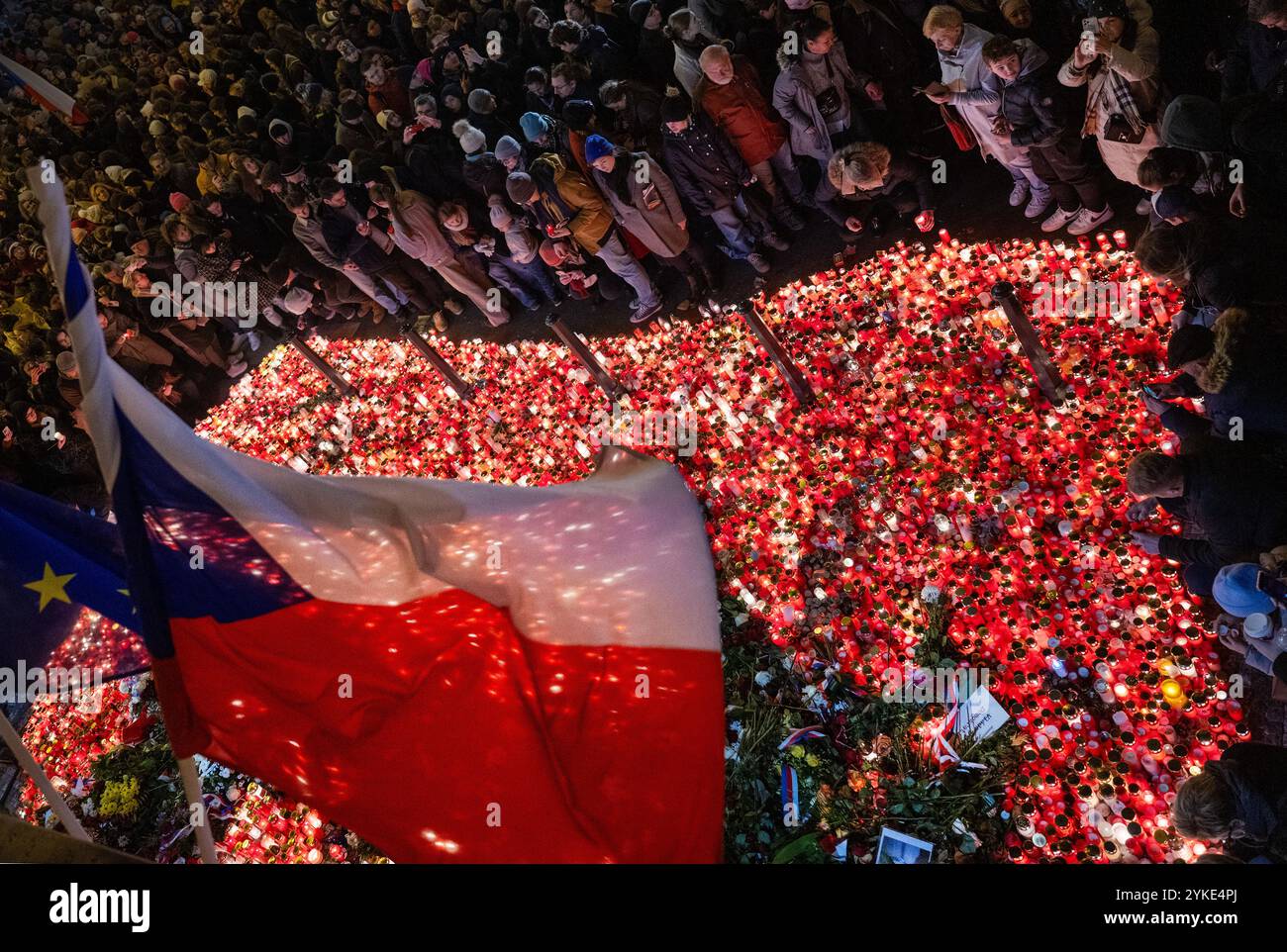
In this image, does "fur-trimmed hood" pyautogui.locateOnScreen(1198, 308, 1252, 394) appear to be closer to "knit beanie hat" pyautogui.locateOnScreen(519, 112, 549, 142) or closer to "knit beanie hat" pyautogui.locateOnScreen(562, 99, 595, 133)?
"knit beanie hat" pyautogui.locateOnScreen(562, 99, 595, 133)

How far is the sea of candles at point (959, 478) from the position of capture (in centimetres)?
420

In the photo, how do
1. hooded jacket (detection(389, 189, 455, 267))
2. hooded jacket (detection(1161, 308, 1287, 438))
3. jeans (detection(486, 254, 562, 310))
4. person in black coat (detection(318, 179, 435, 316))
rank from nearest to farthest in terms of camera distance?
hooded jacket (detection(1161, 308, 1287, 438)), hooded jacket (detection(389, 189, 455, 267)), jeans (detection(486, 254, 562, 310)), person in black coat (detection(318, 179, 435, 316))

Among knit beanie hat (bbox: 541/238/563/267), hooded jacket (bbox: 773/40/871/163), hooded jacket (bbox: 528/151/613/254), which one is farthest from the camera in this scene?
knit beanie hat (bbox: 541/238/563/267)

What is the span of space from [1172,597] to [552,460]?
466 cm

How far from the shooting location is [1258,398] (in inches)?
163

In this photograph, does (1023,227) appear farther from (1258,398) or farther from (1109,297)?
(1258,398)

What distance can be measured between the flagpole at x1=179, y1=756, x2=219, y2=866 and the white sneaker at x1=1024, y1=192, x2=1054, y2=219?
695 cm

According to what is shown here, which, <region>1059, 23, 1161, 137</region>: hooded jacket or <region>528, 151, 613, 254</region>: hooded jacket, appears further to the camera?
<region>528, 151, 613, 254</region>: hooded jacket

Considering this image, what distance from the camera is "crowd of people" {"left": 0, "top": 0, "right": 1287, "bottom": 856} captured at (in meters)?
4.52

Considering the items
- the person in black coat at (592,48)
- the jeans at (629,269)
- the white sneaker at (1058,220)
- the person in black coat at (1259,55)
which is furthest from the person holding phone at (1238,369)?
the person in black coat at (592,48)

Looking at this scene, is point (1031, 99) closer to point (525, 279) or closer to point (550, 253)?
point (550, 253)

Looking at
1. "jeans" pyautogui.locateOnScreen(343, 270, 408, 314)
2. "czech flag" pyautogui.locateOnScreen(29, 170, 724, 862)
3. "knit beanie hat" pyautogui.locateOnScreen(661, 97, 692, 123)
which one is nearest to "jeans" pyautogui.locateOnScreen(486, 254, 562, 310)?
"jeans" pyautogui.locateOnScreen(343, 270, 408, 314)

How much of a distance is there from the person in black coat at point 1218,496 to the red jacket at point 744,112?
14.7 ft

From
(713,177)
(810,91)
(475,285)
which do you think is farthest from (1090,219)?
(475,285)
